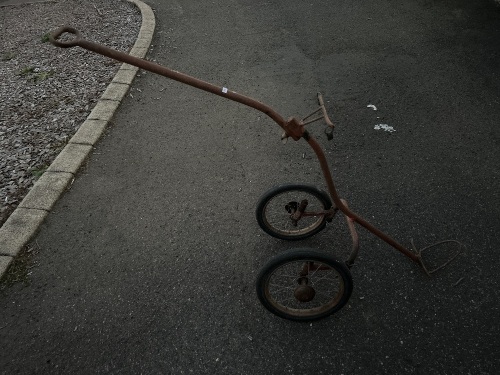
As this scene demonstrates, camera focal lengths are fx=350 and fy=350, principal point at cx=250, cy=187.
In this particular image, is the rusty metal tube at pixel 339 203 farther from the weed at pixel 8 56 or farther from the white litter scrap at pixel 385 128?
the weed at pixel 8 56

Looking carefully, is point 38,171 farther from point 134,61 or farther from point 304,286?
point 304,286

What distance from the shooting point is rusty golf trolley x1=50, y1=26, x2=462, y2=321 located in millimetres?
2061

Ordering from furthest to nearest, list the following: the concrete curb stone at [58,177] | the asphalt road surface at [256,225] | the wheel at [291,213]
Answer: the concrete curb stone at [58,177] < the wheel at [291,213] < the asphalt road surface at [256,225]

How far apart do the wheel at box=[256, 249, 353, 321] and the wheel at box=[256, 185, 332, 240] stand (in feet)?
1.00

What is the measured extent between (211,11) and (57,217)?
4.77 meters

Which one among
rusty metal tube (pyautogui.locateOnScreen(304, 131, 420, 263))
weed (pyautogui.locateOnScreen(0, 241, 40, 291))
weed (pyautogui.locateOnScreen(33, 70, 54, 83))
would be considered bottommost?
weed (pyautogui.locateOnScreen(33, 70, 54, 83))

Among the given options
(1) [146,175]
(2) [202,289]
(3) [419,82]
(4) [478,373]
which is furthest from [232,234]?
(3) [419,82]

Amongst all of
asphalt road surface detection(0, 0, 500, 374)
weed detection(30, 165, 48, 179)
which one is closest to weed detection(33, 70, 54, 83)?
asphalt road surface detection(0, 0, 500, 374)

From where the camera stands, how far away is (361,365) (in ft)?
7.18

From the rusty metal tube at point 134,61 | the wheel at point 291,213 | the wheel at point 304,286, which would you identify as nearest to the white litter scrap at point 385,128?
the wheel at point 291,213

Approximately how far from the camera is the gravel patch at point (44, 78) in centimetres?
360

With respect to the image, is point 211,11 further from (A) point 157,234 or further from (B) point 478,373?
(B) point 478,373

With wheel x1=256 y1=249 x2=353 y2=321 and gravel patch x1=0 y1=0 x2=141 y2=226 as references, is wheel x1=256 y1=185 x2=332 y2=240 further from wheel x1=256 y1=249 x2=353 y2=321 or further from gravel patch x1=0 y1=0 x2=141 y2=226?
gravel patch x1=0 y1=0 x2=141 y2=226

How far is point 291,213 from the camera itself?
2691mm
